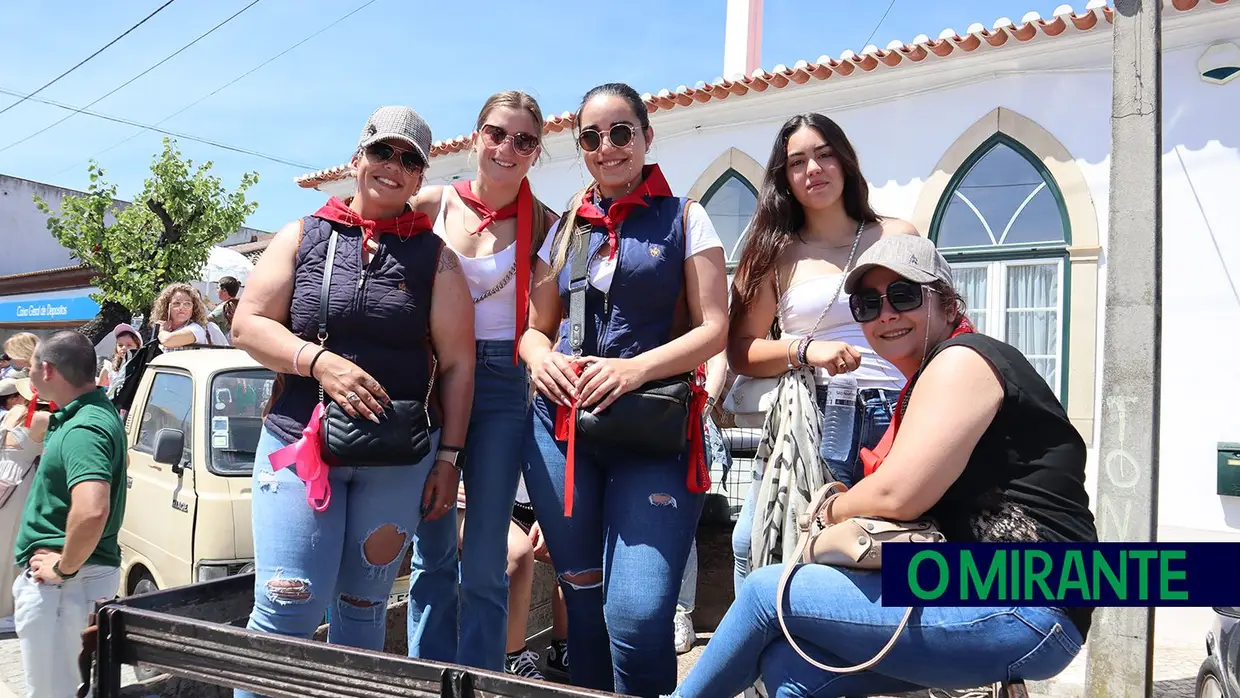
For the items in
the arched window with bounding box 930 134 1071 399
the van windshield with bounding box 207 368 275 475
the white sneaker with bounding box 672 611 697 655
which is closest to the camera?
the white sneaker with bounding box 672 611 697 655

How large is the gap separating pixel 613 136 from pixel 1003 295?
5.88 metres

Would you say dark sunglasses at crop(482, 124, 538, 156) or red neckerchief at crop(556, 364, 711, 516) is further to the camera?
dark sunglasses at crop(482, 124, 538, 156)

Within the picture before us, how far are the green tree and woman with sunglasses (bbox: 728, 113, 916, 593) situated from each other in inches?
442

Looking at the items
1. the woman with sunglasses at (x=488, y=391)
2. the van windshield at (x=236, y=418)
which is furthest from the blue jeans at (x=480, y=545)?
the van windshield at (x=236, y=418)

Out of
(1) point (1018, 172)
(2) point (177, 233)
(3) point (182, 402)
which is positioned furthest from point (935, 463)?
(2) point (177, 233)

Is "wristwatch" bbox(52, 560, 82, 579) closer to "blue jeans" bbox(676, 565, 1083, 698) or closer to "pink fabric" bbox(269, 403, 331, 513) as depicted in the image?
"pink fabric" bbox(269, 403, 331, 513)

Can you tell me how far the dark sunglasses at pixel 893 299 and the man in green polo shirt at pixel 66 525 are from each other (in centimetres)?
317

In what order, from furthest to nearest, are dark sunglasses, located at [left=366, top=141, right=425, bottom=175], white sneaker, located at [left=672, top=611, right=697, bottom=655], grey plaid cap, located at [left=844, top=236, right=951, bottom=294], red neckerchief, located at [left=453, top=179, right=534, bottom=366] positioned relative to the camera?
white sneaker, located at [left=672, top=611, right=697, bottom=655] → red neckerchief, located at [left=453, top=179, right=534, bottom=366] → dark sunglasses, located at [left=366, top=141, right=425, bottom=175] → grey plaid cap, located at [left=844, top=236, right=951, bottom=294]

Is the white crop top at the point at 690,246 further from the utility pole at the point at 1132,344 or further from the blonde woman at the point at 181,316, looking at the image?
the blonde woman at the point at 181,316

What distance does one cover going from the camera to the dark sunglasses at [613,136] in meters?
2.37

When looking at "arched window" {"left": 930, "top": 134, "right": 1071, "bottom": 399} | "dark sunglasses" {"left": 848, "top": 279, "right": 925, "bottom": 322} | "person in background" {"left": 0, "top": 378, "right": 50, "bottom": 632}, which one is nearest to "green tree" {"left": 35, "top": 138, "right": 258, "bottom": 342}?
"person in background" {"left": 0, "top": 378, "right": 50, "bottom": 632}

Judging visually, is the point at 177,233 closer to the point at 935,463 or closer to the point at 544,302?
the point at 544,302

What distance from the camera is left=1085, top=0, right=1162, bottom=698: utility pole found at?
4.29m

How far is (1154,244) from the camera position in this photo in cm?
435
